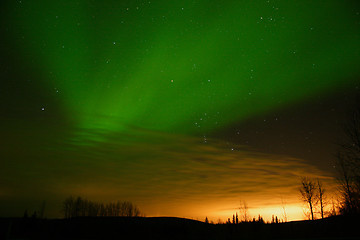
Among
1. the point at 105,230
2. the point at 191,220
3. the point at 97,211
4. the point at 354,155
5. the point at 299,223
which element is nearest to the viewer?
the point at 354,155

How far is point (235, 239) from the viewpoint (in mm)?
34969

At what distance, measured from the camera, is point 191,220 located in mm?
70750

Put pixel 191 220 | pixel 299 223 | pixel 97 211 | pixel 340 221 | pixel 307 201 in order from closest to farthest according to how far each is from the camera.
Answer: pixel 340 221
pixel 299 223
pixel 307 201
pixel 191 220
pixel 97 211

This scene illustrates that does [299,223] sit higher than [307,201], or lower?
lower

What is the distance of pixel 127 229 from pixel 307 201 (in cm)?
3635

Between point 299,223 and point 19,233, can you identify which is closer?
point 299,223

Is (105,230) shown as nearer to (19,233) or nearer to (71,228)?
(71,228)

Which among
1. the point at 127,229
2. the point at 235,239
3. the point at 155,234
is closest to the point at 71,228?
the point at 127,229

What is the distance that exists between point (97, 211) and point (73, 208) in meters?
11.3

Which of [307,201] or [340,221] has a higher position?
[307,201]

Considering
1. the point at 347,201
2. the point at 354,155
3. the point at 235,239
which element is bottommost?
the point at 235,239

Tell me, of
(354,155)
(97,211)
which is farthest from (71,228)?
(97,211)

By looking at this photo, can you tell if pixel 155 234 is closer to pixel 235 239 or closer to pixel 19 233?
pixel 235 239

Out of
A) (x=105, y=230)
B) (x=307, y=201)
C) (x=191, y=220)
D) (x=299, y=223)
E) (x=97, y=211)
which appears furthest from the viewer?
(x=97, y=211)
